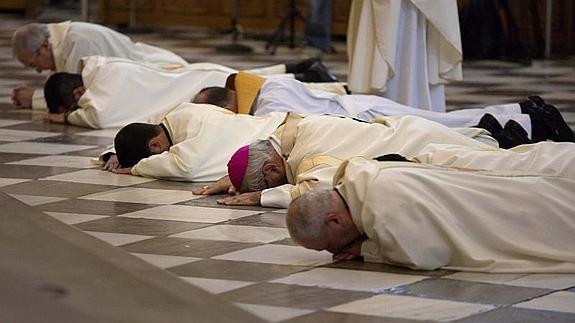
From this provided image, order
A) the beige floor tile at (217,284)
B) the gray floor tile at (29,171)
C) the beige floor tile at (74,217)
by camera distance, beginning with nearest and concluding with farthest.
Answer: the beige floor tile at (217,284) < the beige floor tile at (74,217) < the gray floor tile at (29,171)

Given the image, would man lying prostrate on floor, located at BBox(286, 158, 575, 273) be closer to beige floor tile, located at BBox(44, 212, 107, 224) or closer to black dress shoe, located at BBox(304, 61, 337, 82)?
beige floor tile, located at BBox(44, 212, 107, 224)

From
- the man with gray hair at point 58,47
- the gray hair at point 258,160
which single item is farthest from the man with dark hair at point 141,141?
the man with gray hair at point 58,47

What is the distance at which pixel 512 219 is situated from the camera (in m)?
5.64

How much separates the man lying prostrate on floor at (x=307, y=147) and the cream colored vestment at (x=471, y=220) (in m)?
1.04

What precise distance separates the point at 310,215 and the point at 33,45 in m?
5.08

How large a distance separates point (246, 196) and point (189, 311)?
11.6ft

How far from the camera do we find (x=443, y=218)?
555cm

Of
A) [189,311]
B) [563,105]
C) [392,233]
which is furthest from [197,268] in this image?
[563,105]

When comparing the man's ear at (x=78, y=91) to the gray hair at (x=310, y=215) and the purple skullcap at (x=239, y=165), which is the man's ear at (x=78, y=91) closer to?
the purple skullcap at (x=239, y=165)

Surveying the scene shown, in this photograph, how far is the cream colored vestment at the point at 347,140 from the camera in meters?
6.73

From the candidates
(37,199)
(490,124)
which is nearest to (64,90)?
(37,199)

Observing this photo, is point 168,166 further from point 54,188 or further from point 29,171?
point 29,171

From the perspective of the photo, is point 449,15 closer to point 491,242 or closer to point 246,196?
point 246,196

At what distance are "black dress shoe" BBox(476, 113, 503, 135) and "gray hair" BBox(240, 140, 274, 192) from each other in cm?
156
